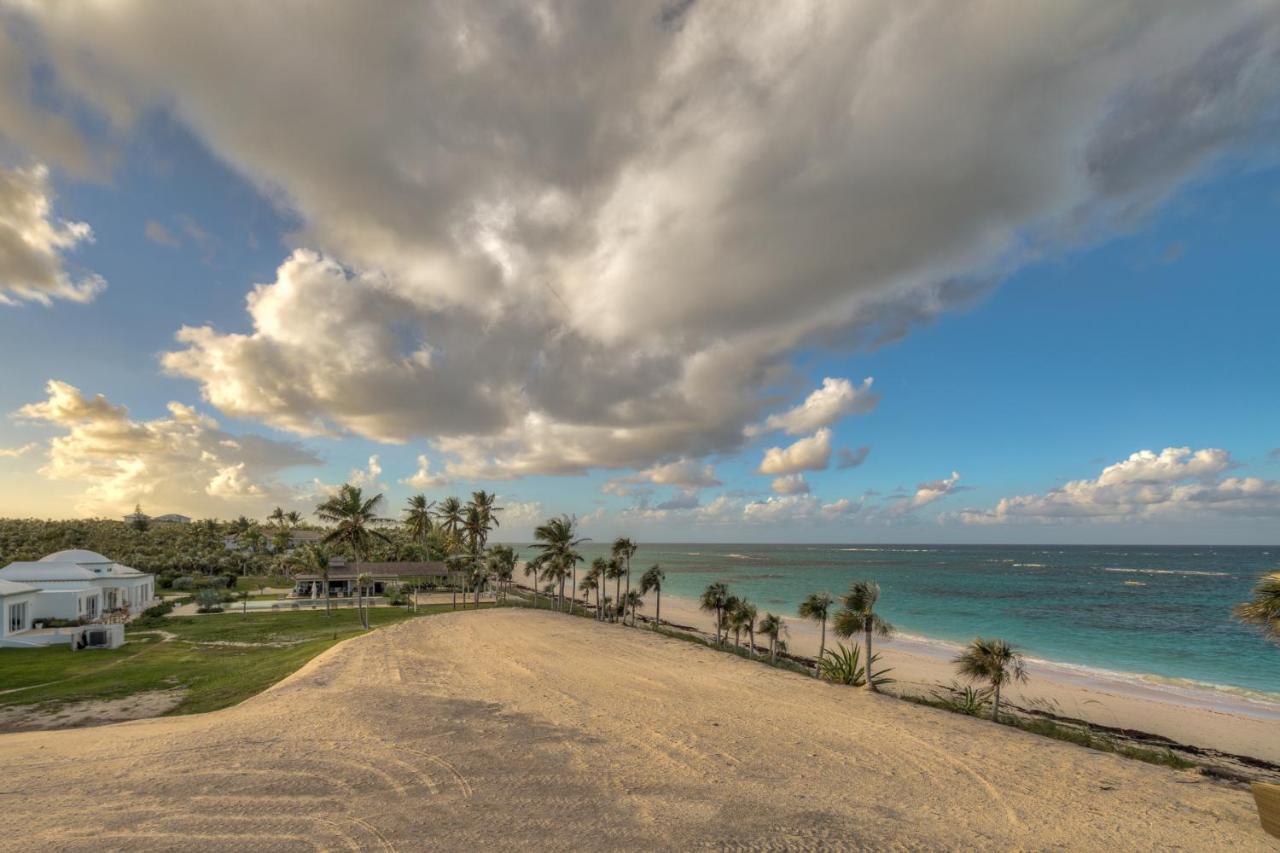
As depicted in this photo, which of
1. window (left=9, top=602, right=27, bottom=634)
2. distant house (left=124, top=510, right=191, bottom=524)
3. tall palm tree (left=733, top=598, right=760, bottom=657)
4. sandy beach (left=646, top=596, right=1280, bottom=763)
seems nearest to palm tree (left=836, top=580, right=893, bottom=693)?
sandy beach (left=646, top=596, right=1280, bottom=763)

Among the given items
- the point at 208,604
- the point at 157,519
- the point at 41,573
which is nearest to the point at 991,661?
the point at 208,604

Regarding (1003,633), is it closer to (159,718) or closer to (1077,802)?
(1077,802)

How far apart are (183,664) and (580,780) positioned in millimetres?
25552

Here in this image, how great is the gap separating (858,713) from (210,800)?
17.4 m

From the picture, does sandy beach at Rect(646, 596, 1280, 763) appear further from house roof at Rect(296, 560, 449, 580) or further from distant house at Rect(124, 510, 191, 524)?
distant house at Rect(124, 510, 191, 524)

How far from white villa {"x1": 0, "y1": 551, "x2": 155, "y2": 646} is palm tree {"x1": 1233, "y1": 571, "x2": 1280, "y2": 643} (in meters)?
54.2

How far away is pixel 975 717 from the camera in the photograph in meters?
19.1

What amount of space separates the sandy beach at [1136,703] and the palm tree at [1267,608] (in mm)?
17249

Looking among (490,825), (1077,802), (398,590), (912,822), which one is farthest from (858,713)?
(398,590)

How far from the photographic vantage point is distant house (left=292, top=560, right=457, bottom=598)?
222 ft

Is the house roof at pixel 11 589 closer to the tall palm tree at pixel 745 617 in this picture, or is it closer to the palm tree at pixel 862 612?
the tall palm tree at pixel 745 617

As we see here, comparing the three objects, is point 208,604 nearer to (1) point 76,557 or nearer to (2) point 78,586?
(2) point 78,586

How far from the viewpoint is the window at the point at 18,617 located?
110ft

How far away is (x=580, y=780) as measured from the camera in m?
11.7
